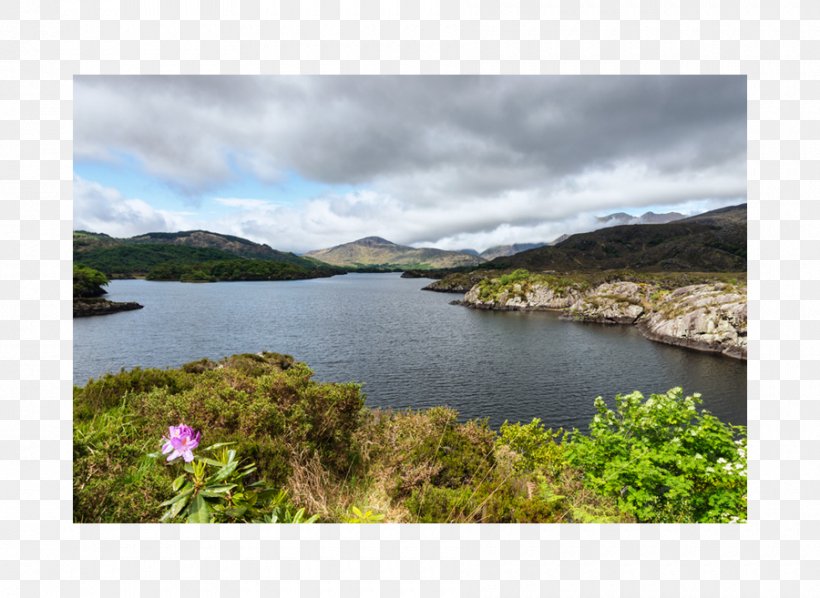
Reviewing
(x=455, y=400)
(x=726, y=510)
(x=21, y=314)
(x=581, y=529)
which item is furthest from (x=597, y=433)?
(x=455, y=400)

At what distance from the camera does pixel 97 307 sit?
79562 mm

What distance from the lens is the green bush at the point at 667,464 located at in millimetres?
6727

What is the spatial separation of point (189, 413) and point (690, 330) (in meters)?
64.4

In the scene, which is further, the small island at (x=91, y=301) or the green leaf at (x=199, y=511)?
the small island at (x=91, y=301)

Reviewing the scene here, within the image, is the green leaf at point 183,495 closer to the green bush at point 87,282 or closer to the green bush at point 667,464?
the green bush at point 667,464

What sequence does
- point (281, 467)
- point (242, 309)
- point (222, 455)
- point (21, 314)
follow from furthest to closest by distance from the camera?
point (242, 309) < point (281, 467) < point (222, 455) < point (21, 314)

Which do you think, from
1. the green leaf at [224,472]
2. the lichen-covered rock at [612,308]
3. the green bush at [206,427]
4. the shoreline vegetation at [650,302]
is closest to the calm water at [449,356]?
the shoreline vegetation at [650,302]

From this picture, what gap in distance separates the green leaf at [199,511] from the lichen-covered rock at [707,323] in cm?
5966

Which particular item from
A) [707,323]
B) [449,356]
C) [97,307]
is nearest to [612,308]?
[707,323]

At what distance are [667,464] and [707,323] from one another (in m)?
58.2

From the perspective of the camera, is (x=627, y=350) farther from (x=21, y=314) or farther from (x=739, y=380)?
(x=21, y=314)

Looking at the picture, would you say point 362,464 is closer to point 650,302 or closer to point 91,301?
point 650,302

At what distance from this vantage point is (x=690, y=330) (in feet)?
178

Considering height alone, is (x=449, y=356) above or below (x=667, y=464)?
below
